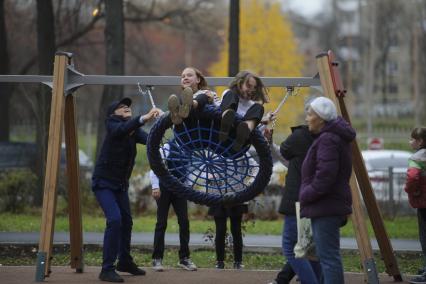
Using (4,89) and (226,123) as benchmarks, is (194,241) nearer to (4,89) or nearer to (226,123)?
(226,123)

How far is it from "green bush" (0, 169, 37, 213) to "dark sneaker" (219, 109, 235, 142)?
35.9 feet

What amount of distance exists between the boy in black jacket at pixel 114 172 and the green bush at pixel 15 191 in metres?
9.32

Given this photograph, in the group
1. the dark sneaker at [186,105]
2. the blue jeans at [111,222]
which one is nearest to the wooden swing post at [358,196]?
the dark sneaker at [186,105]

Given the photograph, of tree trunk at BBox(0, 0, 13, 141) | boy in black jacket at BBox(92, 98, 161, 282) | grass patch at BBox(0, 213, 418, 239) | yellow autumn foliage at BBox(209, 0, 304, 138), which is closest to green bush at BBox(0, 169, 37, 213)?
grass patch at BBox(0, 213, 418, 239)

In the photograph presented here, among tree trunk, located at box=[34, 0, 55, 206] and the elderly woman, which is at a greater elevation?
tree trunk, located at box=[34, 0, 55, 206]

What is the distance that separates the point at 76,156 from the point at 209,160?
2.17 meters

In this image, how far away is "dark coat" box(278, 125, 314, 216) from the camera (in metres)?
7.63

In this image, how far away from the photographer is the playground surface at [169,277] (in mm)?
8758

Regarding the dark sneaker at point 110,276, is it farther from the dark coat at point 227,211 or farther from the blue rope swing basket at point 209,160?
the dark coat at point 227,211

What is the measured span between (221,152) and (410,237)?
7982 millimetres

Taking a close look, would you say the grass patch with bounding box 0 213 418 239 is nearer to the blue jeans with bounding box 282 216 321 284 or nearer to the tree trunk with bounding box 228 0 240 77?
the tree trunk with bounding box 228 0 240 77

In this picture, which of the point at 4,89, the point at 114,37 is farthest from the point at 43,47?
the point at 4,89

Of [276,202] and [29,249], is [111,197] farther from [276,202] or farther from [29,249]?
[276,202]

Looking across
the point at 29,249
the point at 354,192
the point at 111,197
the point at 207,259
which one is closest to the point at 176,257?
the point at 207,259
